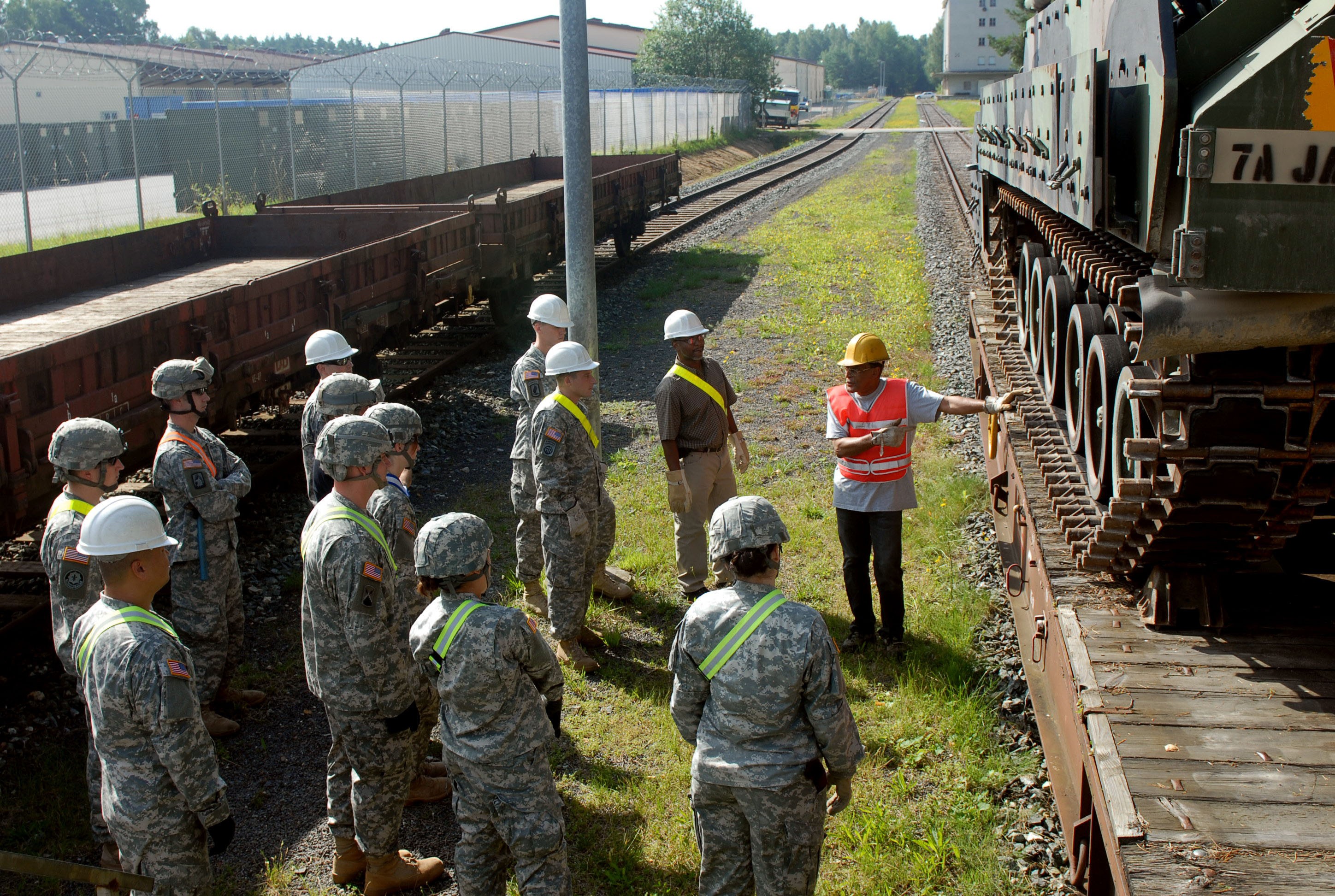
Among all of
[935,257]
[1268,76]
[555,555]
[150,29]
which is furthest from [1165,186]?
[150,29]

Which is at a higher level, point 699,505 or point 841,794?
point 699,505

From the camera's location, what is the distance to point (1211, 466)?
4113 mm

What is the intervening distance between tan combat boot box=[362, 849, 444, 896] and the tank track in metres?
3.10

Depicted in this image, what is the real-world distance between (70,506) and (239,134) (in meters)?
19.5

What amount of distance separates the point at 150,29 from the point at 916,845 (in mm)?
128161

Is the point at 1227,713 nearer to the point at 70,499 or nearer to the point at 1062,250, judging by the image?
the point at 1062,250

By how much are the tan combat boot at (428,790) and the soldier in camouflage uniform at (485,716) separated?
4.15 feet

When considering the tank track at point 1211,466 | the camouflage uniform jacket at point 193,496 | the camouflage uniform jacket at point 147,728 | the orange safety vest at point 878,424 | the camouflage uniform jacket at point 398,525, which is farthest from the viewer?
the orange safety vest at point 878,424

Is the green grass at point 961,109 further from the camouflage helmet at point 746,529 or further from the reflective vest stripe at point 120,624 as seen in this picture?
the reflective vest stripe at point 120,624

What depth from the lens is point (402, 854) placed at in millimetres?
4617

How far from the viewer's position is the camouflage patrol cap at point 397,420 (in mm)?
5125

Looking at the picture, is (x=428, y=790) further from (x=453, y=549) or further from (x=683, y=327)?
(x=683, y=327)

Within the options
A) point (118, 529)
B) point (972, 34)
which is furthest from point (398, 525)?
point (972, 34)

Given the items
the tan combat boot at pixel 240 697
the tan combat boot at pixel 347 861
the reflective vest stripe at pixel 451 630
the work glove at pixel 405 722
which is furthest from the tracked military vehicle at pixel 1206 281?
the tan combat boot at pixel 240 697
